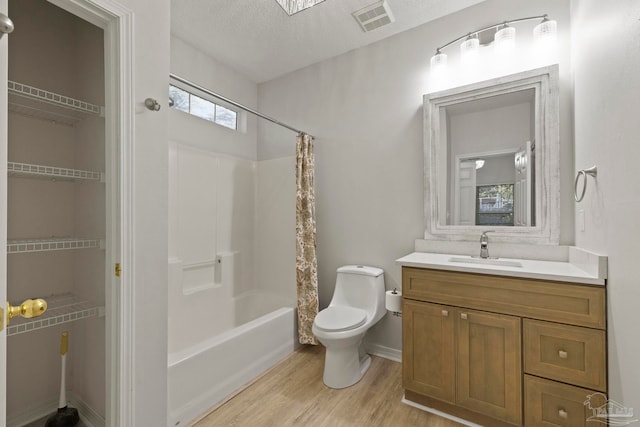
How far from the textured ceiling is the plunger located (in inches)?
87.9

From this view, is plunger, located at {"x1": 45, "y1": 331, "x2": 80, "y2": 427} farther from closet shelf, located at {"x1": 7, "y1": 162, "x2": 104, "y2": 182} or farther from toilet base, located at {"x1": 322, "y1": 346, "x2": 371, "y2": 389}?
toilet base, located at {"x1": 322, "y1": 346, "x2": 371, "y2": 389}

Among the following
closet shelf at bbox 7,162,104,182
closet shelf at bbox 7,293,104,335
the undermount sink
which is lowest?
closet shelf at bbox 7,293,104,335

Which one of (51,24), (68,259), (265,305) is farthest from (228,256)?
(51,24)

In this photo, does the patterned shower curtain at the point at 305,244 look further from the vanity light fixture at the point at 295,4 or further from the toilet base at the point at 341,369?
the vanity light fixture at the point at 295,4

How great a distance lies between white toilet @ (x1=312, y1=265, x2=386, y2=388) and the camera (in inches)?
76.1

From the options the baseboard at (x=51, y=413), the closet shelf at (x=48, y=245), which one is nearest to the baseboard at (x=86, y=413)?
the baseboard at (x=51, y=413)

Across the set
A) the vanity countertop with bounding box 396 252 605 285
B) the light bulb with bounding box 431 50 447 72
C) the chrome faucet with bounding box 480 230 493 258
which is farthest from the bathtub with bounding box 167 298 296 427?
the light bulb with bounding box 431 50 447 72

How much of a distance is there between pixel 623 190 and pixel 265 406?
2.07 meters

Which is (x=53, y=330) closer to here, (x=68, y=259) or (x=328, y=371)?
(x=68, y=259)

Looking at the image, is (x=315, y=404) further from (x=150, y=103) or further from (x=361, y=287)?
(x=150, y=103)

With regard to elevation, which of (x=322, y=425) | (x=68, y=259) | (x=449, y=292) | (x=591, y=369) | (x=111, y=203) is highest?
(x=111, y=203)

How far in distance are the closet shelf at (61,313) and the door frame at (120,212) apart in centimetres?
15

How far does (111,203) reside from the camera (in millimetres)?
1229

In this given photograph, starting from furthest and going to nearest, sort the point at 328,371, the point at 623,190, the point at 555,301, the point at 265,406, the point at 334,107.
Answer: the point at 334,107 < the point at 328,371 < the point at 265,406 < the point at 555,301 < the point at 623,190
